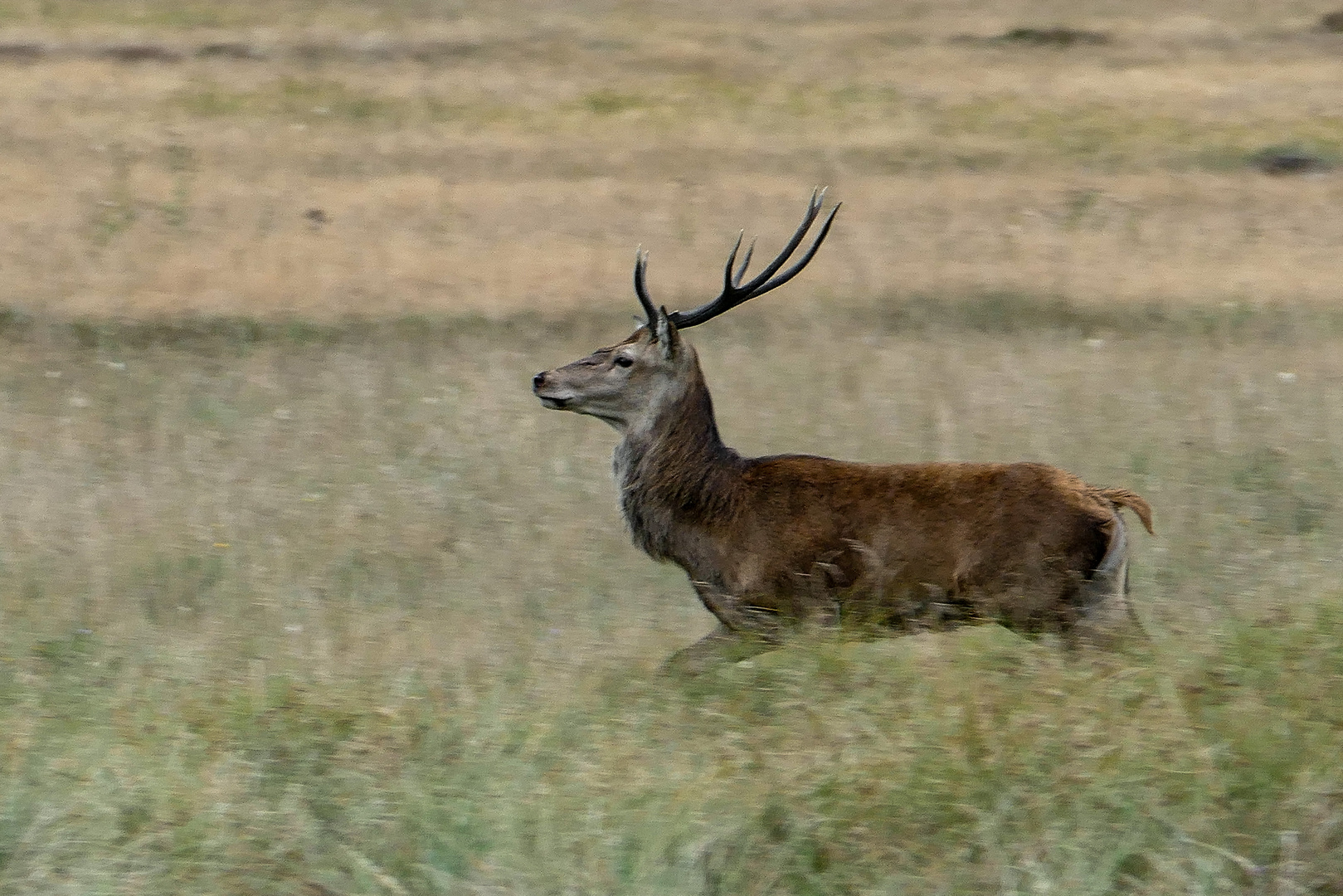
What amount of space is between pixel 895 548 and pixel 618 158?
13891mm

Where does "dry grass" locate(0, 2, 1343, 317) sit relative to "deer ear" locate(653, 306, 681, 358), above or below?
below

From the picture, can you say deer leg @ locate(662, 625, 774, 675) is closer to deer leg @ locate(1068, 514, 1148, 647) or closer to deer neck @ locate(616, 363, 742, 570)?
deer neck @ locate(616, 363, 742, 570)

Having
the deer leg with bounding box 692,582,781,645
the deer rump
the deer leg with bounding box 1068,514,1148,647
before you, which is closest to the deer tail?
the deer rump

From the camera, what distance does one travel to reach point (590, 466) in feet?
29.1

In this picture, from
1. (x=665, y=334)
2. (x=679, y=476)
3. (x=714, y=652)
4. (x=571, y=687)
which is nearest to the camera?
(x=571, y=687)

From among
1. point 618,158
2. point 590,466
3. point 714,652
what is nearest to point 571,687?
point 714,652

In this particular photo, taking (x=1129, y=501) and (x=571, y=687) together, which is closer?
(x=571, y=687)

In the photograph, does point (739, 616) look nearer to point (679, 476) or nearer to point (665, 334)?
point (679, 476)

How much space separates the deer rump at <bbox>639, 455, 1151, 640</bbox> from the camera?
569 cm

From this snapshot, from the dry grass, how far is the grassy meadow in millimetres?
91

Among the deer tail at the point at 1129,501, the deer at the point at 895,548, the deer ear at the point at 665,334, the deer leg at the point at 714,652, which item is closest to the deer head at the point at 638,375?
the deer ear at the point at 665,334

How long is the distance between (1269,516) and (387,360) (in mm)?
5608

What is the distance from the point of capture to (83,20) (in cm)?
2756

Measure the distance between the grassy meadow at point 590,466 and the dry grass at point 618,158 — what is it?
0.09m
